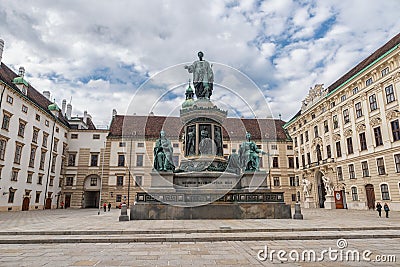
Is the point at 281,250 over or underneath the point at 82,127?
underneath

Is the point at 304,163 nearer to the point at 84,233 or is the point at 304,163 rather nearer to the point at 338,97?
the point at 338,97

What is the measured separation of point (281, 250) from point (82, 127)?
49803 millimetres

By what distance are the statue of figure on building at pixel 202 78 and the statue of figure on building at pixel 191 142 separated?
124 inches

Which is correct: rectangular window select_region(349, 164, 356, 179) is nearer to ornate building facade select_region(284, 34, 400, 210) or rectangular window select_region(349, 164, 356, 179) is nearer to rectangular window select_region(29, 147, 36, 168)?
ornate building facade select_region(284, 34, 400, 210)

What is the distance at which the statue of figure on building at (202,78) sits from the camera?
806 inches

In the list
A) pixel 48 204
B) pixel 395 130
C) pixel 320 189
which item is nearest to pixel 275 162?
pixel 320 189

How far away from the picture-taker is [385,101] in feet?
95.4

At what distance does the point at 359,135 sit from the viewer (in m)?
33.3

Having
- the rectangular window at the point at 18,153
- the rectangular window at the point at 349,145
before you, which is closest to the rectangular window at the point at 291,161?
the rectangular window at the point at 349,145

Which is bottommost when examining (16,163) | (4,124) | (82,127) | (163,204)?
(163,204)

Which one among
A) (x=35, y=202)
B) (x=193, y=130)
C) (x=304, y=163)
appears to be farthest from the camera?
(x=304, y=163)

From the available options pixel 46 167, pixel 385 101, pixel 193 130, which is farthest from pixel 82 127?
pixel 385 101

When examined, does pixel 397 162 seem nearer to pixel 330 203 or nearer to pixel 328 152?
pixel 330 203

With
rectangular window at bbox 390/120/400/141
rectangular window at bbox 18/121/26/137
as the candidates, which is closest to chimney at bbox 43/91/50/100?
rectangular window at bbox 18/121/26/137
